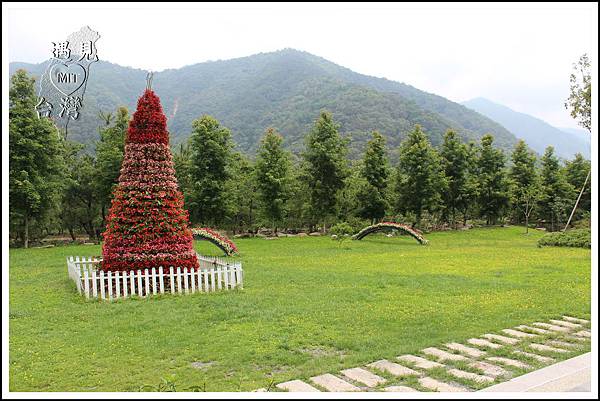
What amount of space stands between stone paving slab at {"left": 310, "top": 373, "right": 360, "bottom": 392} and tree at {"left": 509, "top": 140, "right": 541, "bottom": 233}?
33511mm

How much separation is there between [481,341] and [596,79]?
3.50 m

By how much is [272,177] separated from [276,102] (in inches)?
1595

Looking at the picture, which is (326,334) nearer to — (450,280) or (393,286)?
(393,286)

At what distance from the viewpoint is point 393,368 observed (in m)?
5.13

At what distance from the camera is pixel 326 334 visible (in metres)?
6.52

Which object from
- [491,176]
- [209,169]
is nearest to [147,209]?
[209,169]

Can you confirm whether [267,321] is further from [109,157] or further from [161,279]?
[109,157]

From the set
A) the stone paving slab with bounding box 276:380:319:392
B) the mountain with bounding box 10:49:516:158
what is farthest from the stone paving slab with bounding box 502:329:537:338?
the mountain with bounding box 10:49:516:158

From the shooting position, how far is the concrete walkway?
14.3ft

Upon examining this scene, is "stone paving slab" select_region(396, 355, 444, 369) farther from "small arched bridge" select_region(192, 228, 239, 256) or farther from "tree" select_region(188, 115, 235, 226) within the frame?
"tree" select_region(188, 115, 235, 226)

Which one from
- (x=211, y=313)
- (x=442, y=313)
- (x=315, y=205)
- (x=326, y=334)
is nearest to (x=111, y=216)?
(x=211, y=313)

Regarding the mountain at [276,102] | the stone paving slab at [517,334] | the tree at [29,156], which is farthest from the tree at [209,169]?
the stone paving slab at [517,334]

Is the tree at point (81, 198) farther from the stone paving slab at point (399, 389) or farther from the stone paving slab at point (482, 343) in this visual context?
the stone paving slab at point (399, 389)

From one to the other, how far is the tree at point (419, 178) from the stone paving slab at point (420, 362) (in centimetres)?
2665
